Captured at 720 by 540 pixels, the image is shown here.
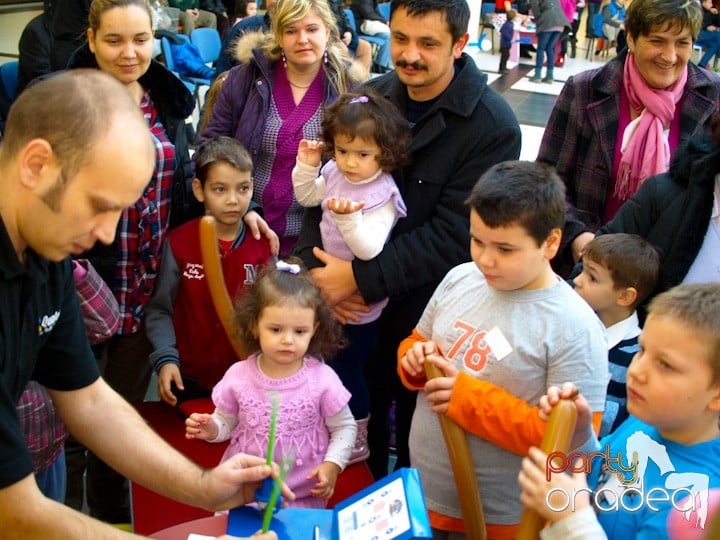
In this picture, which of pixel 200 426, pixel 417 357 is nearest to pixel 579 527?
pixel 417 357

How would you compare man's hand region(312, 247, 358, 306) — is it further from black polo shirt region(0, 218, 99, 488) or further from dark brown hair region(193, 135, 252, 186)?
black polo shirt region(0, 218, 99, 488)

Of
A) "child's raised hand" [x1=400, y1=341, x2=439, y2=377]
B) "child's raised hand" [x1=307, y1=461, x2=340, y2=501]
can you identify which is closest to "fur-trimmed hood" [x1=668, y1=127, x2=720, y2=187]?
"child's raised hand" [x1=400, y1=341, x2=439, y2=377]

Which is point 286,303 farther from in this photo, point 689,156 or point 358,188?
point 689,156

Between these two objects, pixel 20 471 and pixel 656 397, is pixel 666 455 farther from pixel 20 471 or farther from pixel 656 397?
pixel 20 471

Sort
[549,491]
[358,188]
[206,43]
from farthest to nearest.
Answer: [206,43] < [358,188] < [549,491]

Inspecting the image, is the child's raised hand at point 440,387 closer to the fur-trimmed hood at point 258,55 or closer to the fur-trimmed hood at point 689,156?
the fur-trimmed hood at point 689,156

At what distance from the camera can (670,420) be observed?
1416 mm

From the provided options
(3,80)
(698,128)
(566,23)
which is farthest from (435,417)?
(566,23)

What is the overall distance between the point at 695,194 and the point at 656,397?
1051mm

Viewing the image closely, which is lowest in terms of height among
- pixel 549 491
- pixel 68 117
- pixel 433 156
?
pixel 549 491

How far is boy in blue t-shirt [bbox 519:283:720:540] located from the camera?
54.0 inches

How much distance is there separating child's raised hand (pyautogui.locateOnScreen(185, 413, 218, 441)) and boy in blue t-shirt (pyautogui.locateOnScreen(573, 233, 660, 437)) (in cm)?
113

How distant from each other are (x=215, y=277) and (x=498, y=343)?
915 millimetres

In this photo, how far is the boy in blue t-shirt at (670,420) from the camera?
1372 mm
